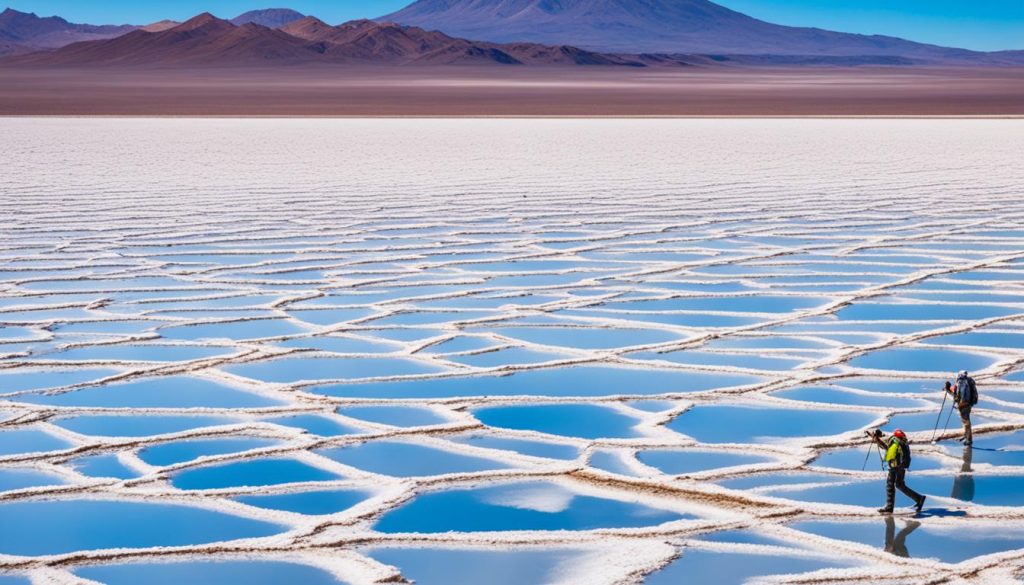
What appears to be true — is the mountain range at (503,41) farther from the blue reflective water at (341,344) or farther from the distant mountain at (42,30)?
the blue reflective water at (341,344)

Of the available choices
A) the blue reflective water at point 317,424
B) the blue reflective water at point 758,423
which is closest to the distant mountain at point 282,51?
the blue reflective water at point 317,424

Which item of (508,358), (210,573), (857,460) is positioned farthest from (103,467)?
(857,460)

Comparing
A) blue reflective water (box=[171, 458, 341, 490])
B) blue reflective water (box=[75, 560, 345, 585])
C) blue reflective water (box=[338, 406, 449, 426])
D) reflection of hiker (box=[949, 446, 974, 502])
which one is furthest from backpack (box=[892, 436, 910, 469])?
blue reflective water (box=[338, 406, 449, 426])

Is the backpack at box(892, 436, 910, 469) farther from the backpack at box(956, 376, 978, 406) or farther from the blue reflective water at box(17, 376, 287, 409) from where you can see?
the blue reflective water at box(17, 376, 287, 409)

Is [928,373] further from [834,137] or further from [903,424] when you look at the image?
[834,137]

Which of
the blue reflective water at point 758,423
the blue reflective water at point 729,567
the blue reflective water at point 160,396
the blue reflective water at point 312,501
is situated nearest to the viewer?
the blue reflective water at point 729,567

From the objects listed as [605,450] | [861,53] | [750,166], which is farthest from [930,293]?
[861,53]

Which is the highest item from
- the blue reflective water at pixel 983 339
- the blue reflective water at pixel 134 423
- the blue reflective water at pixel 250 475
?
the blue reflective water at pixel 983 339
